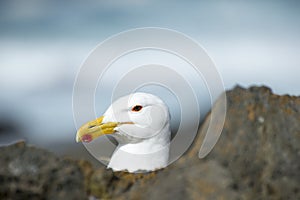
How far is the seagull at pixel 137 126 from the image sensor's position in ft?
33.0

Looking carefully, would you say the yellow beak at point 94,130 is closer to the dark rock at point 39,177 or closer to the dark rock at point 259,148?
the dark rock at point 39,177

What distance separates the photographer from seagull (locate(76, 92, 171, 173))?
33.0 ft

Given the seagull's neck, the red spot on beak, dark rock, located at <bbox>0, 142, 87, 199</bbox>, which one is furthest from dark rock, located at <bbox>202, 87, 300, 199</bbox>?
the red spot on beak

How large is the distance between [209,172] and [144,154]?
440 cm

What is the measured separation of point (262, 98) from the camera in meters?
6.39

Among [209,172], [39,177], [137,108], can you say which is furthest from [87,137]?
[209,172]

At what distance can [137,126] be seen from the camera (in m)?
10.3

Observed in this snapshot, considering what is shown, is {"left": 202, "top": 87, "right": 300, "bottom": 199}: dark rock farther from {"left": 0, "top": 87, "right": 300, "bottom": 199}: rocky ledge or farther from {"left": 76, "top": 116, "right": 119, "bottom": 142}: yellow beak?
{"left": 76, "top": 116, "right": 119, "bottom": 142}: yellow beak

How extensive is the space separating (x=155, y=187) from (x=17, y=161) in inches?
59.5

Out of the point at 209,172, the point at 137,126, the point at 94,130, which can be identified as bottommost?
the point at 94,130

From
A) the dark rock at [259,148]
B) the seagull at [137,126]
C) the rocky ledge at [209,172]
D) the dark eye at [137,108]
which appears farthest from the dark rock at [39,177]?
the dark eye at [137,108]

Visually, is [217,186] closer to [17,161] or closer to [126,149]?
[17,161]

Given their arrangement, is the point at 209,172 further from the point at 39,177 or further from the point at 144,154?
the point at 144,154

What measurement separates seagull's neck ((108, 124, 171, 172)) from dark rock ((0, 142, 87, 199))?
11.9 ft
